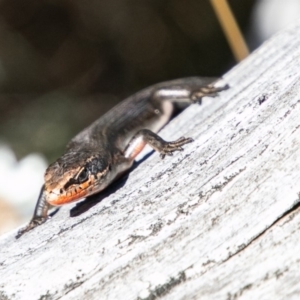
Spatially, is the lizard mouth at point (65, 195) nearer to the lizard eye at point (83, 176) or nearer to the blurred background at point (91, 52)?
the lizard eye at point (83, 176)

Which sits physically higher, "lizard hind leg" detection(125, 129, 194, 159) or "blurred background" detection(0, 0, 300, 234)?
"blurred background" detection(0, 0, 300, 234)

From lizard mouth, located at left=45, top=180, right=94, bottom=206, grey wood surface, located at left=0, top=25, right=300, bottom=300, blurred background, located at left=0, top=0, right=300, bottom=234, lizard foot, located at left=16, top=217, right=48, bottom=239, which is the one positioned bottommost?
grey wood surface, located at left=0, top=25, right=300, bottom=300

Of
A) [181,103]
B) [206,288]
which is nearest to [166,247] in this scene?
[206,288]

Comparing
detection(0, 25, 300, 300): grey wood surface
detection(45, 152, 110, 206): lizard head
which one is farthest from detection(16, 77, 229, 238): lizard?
detection(0, 25, 300, 300): grey wood surface

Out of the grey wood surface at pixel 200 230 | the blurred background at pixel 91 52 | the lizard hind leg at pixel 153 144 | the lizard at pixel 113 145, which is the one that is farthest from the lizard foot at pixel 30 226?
the blurred background at pixel 91 52

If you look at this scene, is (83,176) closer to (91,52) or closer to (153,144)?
(153,144)

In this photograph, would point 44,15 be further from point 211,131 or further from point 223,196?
point 223,196

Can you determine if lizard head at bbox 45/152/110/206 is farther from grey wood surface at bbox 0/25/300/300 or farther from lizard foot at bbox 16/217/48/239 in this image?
grey wood surface at bbox 0/25/300/300
